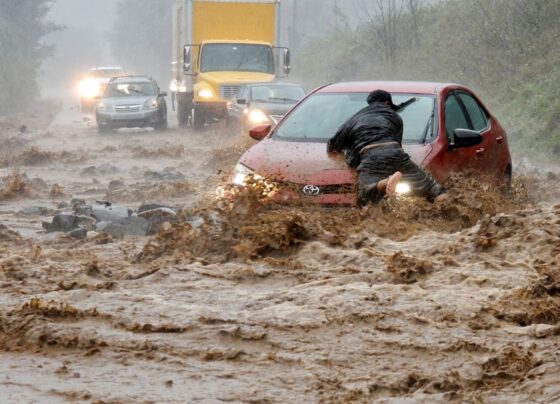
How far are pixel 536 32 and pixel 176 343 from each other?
2529 centimetres

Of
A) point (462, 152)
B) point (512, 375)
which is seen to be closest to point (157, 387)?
point (512, 375)

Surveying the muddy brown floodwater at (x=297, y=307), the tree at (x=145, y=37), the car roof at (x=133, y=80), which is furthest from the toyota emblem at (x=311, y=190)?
the tree at (x=145, y=37)

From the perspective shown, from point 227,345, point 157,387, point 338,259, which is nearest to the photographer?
point 157,387

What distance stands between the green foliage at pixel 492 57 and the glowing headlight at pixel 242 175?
38.9 feet

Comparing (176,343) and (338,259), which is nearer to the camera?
(176,343)

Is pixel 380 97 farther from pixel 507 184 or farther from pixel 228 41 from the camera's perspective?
pixel 228 41

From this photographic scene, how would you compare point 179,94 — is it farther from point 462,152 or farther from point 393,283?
point 393,283

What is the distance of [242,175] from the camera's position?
9.68 m

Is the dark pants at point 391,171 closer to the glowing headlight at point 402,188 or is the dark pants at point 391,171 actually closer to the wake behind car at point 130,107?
the glowing headlight at point 402,188

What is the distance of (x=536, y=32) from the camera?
30.1 metres

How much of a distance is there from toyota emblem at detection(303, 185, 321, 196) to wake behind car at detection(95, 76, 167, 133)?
21849 mm

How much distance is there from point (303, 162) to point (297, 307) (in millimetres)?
2639

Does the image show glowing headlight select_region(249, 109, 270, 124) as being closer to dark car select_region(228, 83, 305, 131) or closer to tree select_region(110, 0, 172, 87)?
dark car select_region(228, 83, 305, 131)

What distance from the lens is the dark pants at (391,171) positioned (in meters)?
9.25
